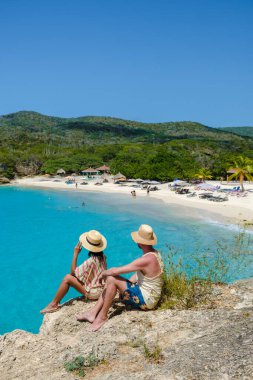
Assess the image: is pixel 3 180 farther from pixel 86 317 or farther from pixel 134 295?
pixel 134 295

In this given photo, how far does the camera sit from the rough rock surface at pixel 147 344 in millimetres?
3461

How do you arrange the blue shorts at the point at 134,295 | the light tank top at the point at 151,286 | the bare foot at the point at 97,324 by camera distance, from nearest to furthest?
1. the bare foot at the point at 97,324
2. the light tank top at the point at 151,286
3. the blue shorts at the point at 134,295

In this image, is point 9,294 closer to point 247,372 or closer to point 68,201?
point 247,372

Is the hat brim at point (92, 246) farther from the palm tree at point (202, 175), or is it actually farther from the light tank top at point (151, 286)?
the palm tree at point (202, 175)

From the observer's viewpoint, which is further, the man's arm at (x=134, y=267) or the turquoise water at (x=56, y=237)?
the turquoise water at (x=56, y=237)

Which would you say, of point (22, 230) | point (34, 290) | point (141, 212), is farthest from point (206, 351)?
point (141, 212)

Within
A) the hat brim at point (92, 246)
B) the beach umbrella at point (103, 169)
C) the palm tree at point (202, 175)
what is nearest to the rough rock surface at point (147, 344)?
the hat brim at point (92, 246)

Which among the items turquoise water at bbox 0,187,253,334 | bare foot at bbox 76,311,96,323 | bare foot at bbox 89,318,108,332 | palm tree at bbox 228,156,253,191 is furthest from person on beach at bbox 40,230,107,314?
palm tree at bbox 228,156,253,191

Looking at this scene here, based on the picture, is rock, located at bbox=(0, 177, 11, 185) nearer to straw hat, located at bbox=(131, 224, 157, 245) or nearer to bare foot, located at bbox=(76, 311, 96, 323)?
bare foot, located at bbox=(76, 311, 96, 323)

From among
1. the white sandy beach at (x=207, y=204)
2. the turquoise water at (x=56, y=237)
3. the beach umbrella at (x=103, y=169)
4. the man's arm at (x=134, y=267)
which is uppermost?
the beach umbrella at (x=103, y=169)

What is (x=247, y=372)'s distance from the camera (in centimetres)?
322

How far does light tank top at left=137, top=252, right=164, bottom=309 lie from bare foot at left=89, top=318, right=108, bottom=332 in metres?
0.68

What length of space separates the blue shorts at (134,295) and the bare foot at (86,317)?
0.55m

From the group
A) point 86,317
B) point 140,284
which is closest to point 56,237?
point 86,317
